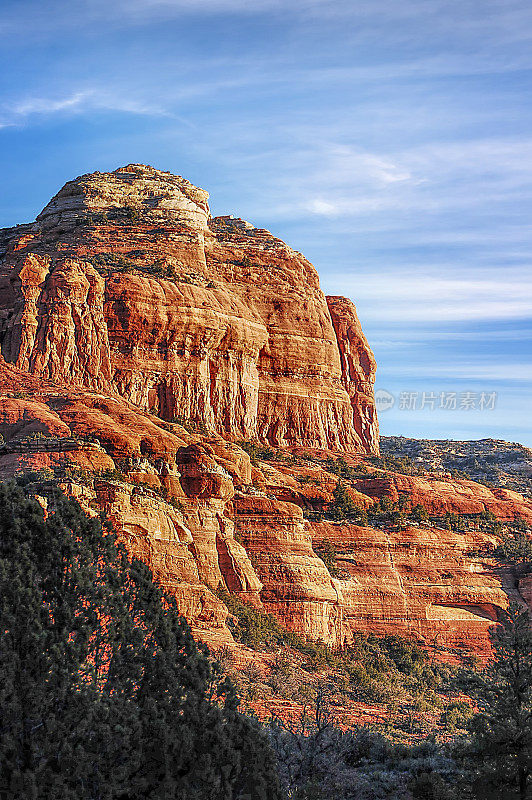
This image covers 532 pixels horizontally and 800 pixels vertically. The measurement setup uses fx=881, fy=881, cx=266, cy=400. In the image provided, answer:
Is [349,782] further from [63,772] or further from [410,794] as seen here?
[63,772]

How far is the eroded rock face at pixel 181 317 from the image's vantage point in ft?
211

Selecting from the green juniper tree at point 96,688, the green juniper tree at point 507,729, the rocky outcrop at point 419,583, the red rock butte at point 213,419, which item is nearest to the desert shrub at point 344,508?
the red rock butte at point 213,419

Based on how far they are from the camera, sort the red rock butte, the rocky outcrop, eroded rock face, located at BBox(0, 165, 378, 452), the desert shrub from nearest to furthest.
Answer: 1. the red rock butte
2. the rocky outcrop
3. the desert shrub
4. eroded rock face, located at BBox(0, 165, 378, 452)

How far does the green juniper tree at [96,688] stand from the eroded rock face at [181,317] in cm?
4057

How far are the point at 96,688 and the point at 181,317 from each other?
5126cm

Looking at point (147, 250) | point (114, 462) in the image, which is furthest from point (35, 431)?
point (147, 250)

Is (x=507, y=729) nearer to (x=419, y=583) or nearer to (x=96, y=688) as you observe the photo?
(x=96, y=688)

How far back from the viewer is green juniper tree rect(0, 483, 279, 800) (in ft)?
60.8

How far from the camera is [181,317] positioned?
69438 mm

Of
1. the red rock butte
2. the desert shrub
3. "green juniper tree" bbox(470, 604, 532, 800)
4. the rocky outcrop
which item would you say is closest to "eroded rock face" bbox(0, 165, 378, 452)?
the red rock butte

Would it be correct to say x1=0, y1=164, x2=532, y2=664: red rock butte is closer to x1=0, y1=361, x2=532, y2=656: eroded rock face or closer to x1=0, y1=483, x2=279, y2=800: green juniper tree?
x1=0, y1=361, x2=532, y2=656: eroded rock face

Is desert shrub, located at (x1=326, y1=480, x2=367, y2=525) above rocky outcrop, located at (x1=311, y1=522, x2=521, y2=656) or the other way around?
above

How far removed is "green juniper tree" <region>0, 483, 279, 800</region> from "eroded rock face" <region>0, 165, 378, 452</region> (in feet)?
133

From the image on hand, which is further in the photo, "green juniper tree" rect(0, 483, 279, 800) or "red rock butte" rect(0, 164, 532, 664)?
"red rock butte" rect(0, 164, 532, 664)
